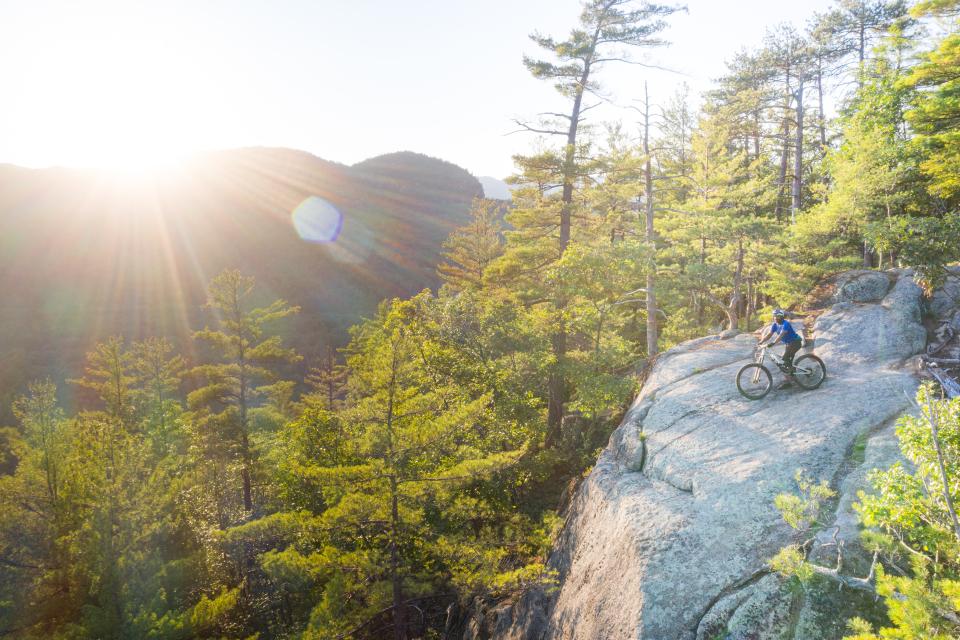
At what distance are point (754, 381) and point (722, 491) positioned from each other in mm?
3594

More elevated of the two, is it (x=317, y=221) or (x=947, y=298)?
(x=317, y=221)

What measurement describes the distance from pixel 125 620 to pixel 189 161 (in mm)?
100623

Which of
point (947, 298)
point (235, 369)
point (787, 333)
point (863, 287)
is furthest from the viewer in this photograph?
point (235, 369)

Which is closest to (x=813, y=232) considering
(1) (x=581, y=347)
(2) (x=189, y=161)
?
(1) (x=581, y=347)

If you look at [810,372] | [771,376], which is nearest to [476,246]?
[771,376]

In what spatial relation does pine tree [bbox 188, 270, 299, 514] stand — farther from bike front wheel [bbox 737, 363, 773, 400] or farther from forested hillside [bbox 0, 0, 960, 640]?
bike front wheel [bbox 737, 363, 773, 400]

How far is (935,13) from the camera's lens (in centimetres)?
1356

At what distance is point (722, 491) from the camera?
24.9ft

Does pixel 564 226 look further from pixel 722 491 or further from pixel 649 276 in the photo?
pixel 722 491

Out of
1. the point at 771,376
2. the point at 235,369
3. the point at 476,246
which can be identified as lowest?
the point at 235,369

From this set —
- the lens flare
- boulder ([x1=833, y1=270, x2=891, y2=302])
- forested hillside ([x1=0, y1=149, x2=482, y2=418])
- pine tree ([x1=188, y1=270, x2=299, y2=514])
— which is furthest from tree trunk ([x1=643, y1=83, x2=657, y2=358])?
the lens flare

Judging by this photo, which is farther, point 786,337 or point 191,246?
point 191,246

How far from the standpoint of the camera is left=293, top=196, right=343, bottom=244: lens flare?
Result: 83.2 m

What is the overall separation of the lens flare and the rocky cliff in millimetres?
80663
